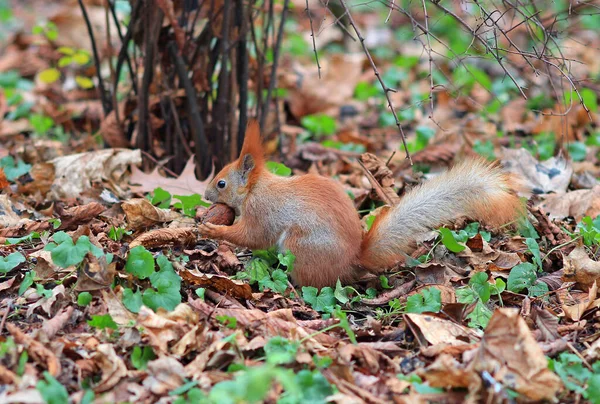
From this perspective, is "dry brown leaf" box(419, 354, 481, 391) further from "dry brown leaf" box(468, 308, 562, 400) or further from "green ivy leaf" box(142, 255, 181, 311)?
"green ivy leaf" box(142, 255, 181, 311)

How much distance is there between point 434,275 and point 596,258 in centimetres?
74

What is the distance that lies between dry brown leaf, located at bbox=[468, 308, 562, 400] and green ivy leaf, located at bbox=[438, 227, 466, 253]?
78 cm

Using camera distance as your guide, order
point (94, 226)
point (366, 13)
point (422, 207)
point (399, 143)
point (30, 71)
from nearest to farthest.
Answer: point (422, 207) → point (94, 226) → point (399, 143) → point (30, 71) → point (366, 13)

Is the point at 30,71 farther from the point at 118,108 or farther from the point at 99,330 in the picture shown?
the point at 99,330

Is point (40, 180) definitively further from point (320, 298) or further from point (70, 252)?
point (320, 298)

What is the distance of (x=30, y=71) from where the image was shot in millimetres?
7168

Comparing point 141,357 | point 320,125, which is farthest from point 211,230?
point 320,125

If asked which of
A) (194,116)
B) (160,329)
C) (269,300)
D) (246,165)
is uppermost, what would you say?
(194,116)

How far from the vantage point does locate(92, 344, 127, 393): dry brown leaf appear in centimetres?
232

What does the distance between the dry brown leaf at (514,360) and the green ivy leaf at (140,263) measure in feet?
4.02

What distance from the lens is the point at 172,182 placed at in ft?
13.7

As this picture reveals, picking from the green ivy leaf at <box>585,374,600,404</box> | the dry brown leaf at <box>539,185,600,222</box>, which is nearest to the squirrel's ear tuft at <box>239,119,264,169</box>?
the dry brown leaf at <box>539,185,600,222</box>

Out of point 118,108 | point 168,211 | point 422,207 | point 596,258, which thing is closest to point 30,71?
point 118,108

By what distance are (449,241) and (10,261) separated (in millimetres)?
1823
